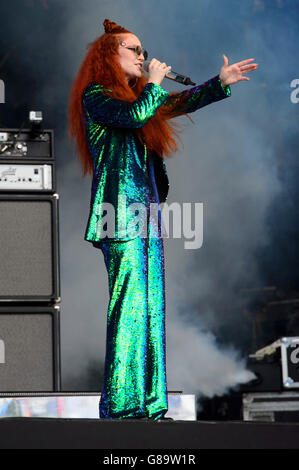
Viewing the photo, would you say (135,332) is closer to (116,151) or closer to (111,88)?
(116,151)

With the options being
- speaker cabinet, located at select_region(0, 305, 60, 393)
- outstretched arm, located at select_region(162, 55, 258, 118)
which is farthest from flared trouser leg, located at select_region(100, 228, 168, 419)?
speaker cabinet, located at select_region(0, 305, 60, 393)

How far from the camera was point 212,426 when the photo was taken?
4.00 feet

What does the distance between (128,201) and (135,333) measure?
284 mm

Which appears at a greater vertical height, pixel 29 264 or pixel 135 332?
pixel 29 264

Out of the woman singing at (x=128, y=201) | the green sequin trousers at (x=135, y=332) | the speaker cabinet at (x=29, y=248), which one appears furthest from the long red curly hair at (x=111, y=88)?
the speaker cabinet at (x=29, y=248)

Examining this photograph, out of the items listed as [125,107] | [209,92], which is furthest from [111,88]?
[209,92]

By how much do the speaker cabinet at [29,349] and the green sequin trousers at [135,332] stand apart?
1007mm

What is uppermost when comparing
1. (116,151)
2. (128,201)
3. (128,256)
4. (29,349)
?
(116,151)

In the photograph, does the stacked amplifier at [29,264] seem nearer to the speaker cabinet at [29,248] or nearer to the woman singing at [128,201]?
the speaker cabinet at [29,248]

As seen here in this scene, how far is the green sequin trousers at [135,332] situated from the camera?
1.58 meters

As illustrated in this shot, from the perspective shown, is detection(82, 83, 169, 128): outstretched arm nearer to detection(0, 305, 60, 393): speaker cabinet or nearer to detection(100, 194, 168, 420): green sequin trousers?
detection(100, 194, 168, 420): green sequin trousers

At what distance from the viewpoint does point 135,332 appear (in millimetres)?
1610
